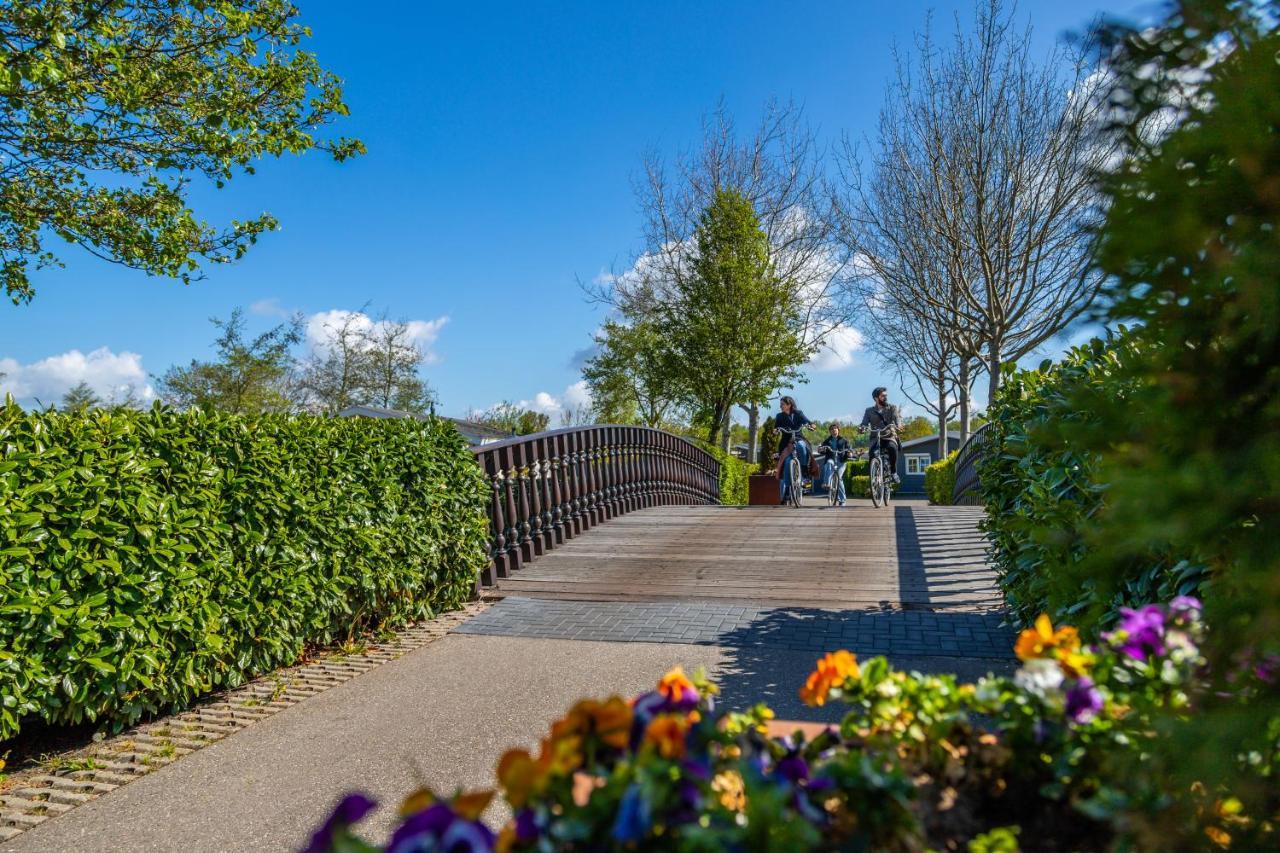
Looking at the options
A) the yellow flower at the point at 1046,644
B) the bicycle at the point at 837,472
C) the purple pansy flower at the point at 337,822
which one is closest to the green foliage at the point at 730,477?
the bicycle at the point at 837,472

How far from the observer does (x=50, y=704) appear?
3.58 m

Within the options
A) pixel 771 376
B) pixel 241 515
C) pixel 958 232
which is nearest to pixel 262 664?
pixel 241 515

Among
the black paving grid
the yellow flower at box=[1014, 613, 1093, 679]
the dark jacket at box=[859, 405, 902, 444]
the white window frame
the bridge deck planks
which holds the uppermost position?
the white window frame

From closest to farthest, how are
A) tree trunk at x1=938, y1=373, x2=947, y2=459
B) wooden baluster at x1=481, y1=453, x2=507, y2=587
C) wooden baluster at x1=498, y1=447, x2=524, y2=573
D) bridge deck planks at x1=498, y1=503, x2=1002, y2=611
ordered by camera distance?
bridge deck planks at x1=498, y1=503, x2=1002, y2=611
wooden baluster at x1=481, y1=453, x2=507, y2=587
wooden baluster at x1=498, y1=447, x2=524, y2=573
tree trunk at x1=938, y1=373, x2=947, y2=459

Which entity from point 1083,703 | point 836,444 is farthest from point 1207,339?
point 836,444

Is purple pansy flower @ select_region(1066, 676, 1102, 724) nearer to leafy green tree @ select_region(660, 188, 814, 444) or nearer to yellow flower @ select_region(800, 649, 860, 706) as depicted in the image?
yellow flower @ select_region(800, 649, 860, 706)

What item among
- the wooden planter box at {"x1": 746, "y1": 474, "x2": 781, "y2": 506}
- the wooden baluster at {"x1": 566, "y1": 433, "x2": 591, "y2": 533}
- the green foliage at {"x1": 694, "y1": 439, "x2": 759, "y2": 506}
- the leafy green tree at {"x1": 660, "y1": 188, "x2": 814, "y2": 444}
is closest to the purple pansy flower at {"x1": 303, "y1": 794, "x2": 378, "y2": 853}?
the wooden baluster at {"x1": 566, "y1": 433, "x2": 591, "y2": 533}

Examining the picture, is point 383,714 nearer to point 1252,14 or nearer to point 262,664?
point 262,664

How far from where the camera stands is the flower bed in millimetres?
1073

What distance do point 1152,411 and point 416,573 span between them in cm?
553

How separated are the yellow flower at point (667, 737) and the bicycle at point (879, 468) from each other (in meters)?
13.3

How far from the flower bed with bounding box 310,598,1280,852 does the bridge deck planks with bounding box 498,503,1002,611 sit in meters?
4.60

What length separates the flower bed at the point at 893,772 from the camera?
3.52 ft

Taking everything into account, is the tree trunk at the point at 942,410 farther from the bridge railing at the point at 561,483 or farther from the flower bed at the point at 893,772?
the flower bed at the point at 893,772
